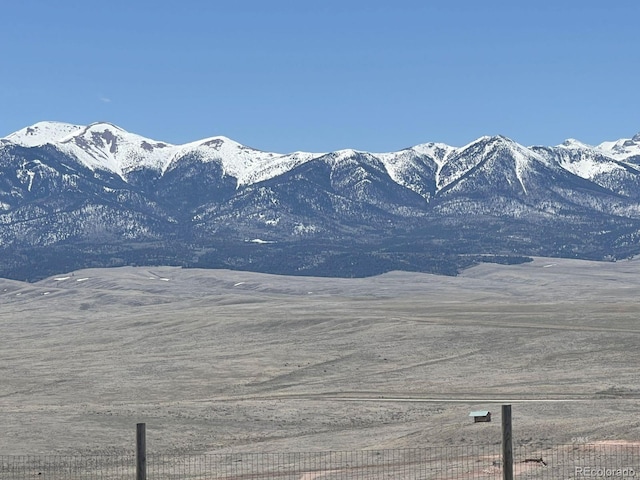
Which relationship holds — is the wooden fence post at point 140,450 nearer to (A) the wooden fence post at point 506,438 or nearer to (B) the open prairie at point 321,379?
(A) the wooden fence post at point 506,438

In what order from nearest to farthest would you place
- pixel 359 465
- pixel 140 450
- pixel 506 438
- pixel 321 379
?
pixel 140 450 < pixel 506 438 < pixel 359 465 < pixel 321 379

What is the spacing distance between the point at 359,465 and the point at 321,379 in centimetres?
4996

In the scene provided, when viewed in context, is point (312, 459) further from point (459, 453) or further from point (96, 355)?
point (96, 355)

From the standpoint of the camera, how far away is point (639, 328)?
113625 millimetres

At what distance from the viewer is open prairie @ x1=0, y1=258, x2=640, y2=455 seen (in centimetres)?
5281

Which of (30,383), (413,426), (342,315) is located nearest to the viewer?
(413,426)

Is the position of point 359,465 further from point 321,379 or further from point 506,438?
point 321,379

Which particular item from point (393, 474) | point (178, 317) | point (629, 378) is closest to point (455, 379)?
point (629, 378)

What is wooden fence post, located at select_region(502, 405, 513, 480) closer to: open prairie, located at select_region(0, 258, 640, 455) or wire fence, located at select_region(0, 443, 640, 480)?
wire fence, located at select_region(0, 443, 640, 480)

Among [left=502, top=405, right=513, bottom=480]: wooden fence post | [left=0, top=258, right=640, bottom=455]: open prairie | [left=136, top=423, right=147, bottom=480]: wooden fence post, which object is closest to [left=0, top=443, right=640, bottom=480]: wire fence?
[left=0, top=258, right=640, bottom=455]: open prairie

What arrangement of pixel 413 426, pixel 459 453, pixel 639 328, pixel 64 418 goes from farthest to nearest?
pixel 639 328, pixel 64 418, pixel 413 426, pixel 459 453

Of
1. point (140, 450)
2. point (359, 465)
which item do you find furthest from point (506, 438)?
point (359, 465)

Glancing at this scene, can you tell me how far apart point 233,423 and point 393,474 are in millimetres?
25870

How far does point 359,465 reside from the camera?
39.7 meters
